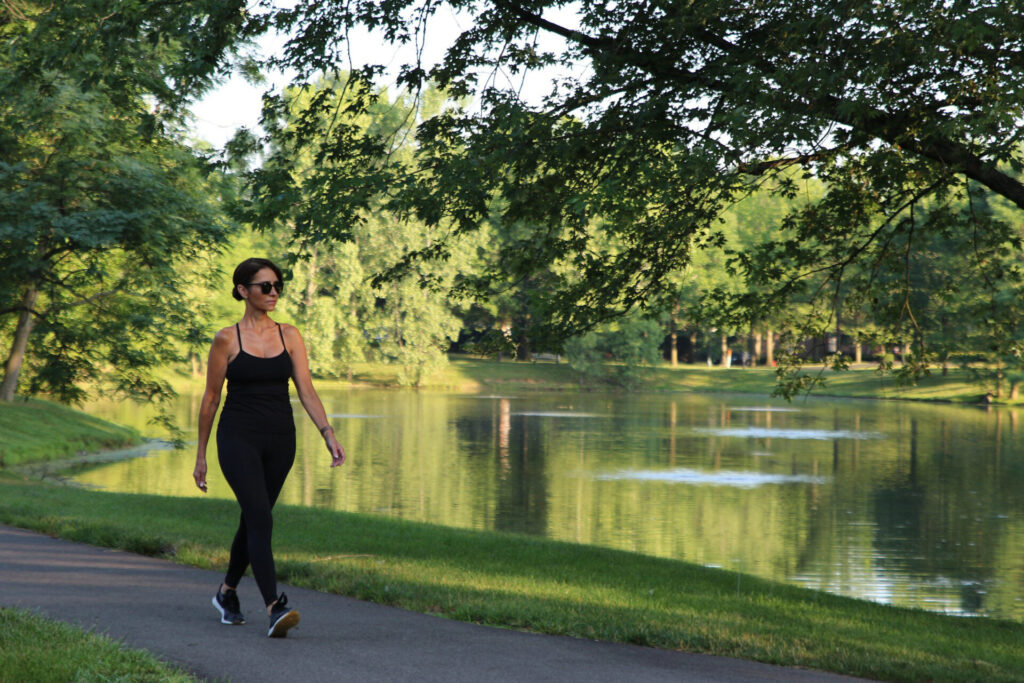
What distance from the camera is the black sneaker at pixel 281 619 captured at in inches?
221

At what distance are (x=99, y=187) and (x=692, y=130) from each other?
503 inches

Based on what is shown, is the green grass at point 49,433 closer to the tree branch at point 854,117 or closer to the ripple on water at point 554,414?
the tree branch at point 854,117

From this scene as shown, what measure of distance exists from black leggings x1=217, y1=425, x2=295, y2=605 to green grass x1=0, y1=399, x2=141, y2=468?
1758 centimetres

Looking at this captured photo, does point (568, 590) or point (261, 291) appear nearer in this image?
point (261, 291)

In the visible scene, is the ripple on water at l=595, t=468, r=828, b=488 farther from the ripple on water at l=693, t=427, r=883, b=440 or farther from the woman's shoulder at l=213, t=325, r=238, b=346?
the woman's shoulder at l=213, t=325, r=238, b=346

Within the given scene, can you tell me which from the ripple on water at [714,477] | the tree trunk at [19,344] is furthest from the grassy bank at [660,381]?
the ripple on water at [714,477]

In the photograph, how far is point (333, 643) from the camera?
572 centimetres

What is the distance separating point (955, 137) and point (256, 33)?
704 centimetres

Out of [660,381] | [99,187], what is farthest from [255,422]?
[660,381]

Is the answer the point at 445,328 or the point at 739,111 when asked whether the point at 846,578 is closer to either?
the point at 739,111

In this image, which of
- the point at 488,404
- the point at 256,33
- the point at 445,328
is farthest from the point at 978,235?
the point at 445,328

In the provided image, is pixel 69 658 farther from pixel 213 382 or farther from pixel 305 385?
pixel 305 385

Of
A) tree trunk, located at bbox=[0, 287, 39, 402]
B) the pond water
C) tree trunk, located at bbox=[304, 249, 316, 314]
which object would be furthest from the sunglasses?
tree trunk, located at bbox=[304, 249, 316, 314]

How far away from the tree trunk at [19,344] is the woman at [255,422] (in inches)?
722
